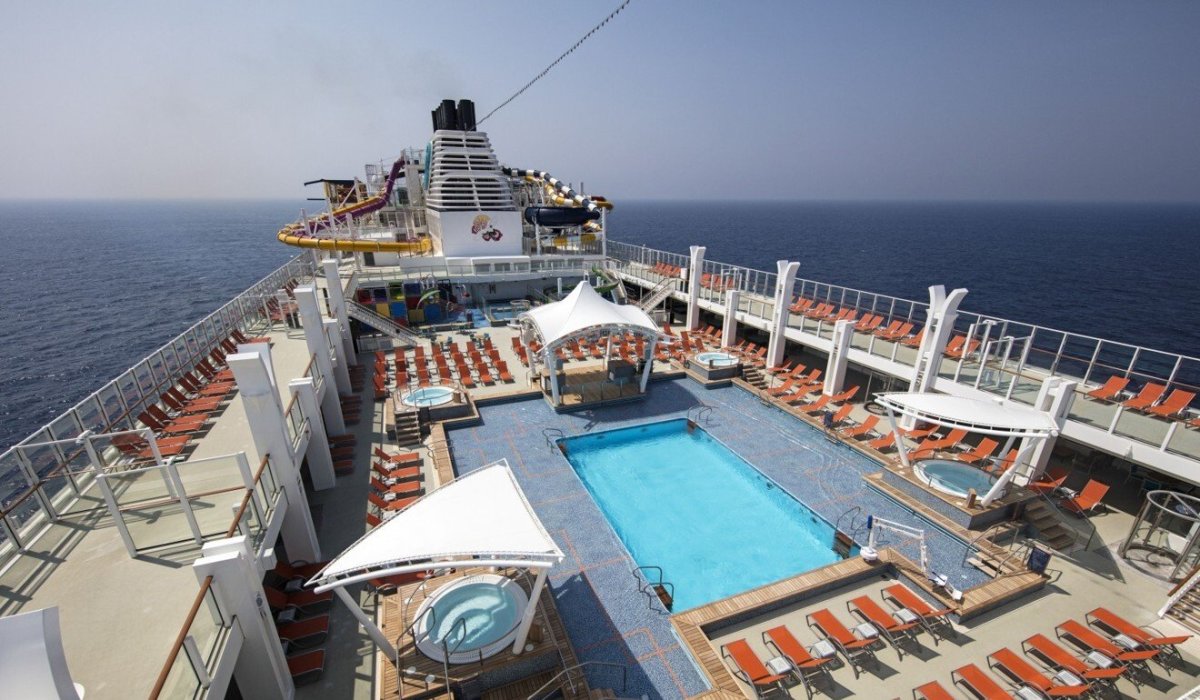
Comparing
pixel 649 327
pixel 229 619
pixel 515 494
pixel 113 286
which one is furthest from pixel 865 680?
pixel 113 286

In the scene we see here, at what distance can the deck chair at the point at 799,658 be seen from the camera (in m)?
7.80

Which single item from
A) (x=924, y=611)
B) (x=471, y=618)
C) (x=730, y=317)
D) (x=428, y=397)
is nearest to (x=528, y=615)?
(x=471, y=618)

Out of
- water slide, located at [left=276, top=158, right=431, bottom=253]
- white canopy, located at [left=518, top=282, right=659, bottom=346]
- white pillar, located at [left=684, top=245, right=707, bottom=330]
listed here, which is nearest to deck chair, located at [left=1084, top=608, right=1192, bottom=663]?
white canopy, located at [left=518, top=282, right=659, bottom=346]

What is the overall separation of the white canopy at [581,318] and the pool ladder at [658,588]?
8.06 meters

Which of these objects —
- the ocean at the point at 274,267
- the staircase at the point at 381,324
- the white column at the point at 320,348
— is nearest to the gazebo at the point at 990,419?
the white column at the point at 320,348

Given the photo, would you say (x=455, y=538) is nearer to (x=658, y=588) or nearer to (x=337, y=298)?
(x=658, y=588)

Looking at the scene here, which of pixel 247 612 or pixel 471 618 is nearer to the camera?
pixel 247 612

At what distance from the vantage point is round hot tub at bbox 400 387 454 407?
1609 cm

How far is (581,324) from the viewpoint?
54.0ft

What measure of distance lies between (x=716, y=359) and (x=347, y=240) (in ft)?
66.3

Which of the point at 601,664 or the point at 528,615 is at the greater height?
the point at 528,615

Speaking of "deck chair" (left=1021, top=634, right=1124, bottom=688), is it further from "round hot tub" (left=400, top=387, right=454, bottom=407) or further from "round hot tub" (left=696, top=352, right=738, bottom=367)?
"round hot tub" (left=400, top=387, right=454, bottom=407)

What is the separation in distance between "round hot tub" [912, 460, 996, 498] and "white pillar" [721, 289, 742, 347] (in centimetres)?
1002

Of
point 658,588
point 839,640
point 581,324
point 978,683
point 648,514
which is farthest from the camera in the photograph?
point 581,324
